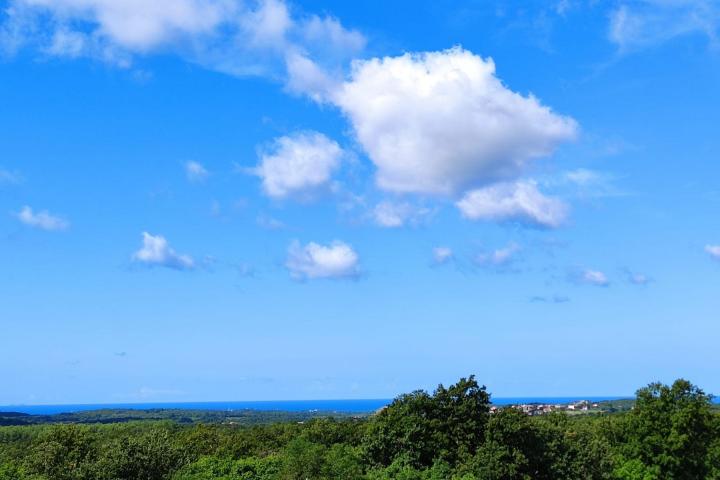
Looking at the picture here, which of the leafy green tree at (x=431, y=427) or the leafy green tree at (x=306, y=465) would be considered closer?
the leafy green tree at (x=306, y=465)

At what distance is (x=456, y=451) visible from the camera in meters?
51.0

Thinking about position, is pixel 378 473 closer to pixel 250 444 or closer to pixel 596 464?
pixel 596 464

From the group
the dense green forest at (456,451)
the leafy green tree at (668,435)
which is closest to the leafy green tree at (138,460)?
the dense green forest at (456,451)

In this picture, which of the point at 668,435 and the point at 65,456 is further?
the point at 65,456

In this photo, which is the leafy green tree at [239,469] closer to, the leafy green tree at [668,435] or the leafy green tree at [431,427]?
the leafy green tree at [431,427]

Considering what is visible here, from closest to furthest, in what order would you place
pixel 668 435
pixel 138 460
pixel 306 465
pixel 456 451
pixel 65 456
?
1. pixel 306 465
2. pixel 456 451
3. pixel 138 460
4. pixel 668 435
5. pixel 65 456

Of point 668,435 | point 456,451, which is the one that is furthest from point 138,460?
point 668,435

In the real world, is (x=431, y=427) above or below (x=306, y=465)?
above

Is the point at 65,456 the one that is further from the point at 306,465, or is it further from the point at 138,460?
the point at 306,465

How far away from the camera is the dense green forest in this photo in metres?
48.1

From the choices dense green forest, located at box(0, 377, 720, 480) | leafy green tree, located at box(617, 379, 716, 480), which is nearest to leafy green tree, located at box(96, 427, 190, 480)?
dense green forest, located at box(0, 377, 720, 480)

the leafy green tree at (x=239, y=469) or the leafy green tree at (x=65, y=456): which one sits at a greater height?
the leafy green tree at (x=65, y=456)

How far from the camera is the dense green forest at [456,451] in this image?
158 feet

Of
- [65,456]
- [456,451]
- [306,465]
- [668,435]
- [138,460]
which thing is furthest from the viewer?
[65,456]
